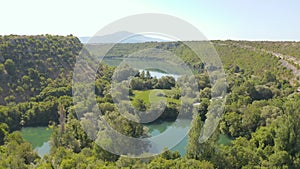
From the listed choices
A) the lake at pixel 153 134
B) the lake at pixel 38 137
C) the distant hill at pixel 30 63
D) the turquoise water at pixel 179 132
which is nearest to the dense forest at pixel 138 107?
the distant hill at pixel 30 63

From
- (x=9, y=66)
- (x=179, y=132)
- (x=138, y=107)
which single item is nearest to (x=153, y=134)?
(x=179, y=132)

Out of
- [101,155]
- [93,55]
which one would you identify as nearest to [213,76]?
[93,55]

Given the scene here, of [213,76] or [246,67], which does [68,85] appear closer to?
[213,76]

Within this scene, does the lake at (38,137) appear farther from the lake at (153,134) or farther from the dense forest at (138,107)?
the dense forest at (138,107)

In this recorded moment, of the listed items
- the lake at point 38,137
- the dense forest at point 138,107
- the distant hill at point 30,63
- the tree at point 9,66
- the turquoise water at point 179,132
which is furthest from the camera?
the tree at point 9,66

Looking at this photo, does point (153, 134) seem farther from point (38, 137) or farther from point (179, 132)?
point (38, 137)

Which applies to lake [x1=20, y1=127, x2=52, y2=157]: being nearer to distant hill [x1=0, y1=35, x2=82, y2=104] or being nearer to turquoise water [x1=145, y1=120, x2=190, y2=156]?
distant hill [x1=0, y1=35, x2=82, y2=104]
